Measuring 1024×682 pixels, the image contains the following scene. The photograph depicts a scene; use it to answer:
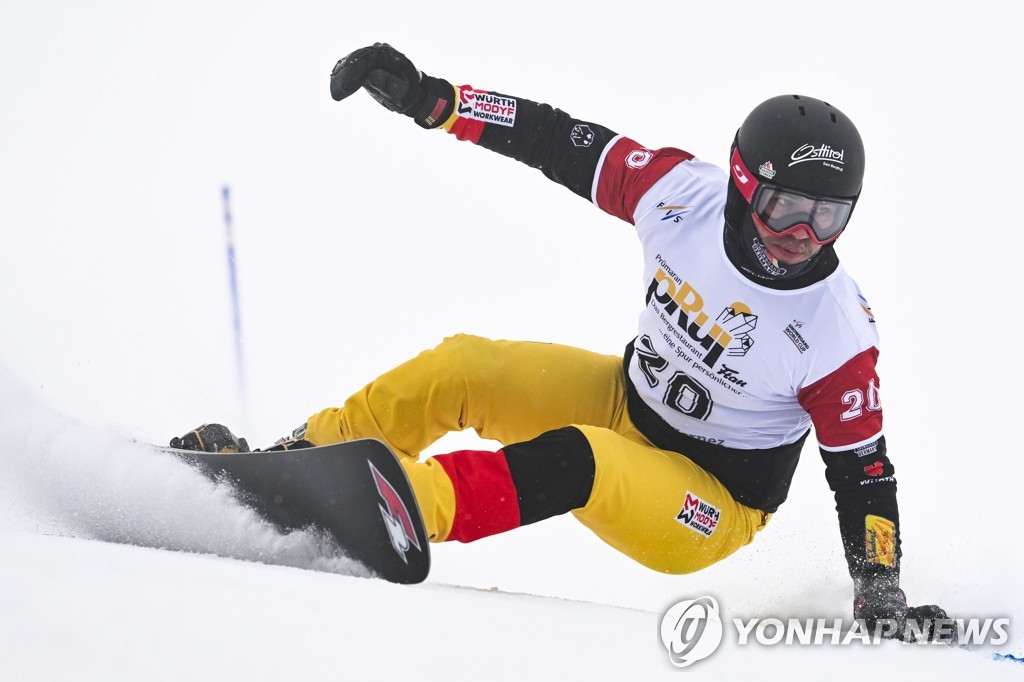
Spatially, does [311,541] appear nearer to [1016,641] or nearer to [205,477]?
[205,477]

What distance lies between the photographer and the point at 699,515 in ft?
9.61

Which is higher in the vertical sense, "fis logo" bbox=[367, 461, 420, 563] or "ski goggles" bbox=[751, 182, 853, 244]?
"ski goggles" bbox=[751, 182, 853, 244]

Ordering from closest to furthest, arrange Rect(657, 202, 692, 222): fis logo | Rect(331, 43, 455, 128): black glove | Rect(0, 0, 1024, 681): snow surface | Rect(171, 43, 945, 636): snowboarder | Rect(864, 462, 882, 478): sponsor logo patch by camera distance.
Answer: Rect(0, 0, 1024, 681): snow surface < Rect(171, 43, 945, 636): snowboarder < Rect(864, 462, 882, 478): sponsor logo patch < Rect(657, 202, 692, 222): fis logo < Rect(331, 43, 455, 128): black glove

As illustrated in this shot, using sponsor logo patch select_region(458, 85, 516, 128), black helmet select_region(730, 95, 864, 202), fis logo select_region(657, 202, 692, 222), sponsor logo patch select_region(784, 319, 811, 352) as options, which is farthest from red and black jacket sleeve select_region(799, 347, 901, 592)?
sponsor logo patch select_region(458, 85, 516, 128)

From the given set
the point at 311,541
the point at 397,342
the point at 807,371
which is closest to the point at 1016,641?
the point at 807,371

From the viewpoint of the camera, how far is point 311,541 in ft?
7.79

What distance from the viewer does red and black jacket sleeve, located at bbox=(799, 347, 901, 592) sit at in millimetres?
2668

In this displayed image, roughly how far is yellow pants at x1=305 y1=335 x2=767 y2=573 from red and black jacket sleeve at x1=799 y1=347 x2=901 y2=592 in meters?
0.41

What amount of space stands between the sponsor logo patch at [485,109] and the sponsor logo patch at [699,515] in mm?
1487

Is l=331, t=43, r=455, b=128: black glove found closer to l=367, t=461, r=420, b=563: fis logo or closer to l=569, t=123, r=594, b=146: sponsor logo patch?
l=569, t=123, r=594, b=146: sponsor logo patch

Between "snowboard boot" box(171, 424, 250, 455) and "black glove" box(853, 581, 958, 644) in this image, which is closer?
"black glove" box(853, 581, 958, 644)

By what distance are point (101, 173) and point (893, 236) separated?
5145 millimetres

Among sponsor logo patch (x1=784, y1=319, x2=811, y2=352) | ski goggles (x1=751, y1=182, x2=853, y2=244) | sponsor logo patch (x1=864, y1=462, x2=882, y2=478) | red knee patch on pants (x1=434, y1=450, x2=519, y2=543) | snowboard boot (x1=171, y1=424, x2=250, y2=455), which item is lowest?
red knee patch on pants (x1=434, y1=450, x2=519, y2=543)

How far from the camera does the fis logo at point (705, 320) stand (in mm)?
2871
